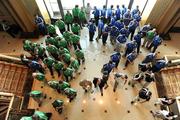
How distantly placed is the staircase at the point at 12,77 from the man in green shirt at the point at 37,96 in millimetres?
955

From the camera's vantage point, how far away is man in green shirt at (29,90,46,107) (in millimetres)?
8756

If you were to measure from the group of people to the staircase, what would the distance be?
73 cm

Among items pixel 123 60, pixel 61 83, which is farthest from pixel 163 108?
pixel 61 83

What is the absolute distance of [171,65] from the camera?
10.1m

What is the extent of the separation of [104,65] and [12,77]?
3733 millimetres

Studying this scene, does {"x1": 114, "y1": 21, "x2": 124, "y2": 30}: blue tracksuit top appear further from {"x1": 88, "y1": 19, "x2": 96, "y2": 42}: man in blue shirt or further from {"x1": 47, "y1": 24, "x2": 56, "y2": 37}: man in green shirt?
{"x1": 47, "y1": 24, "x2": 56, "y2": 37}: man in green shirt

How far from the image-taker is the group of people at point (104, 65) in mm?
8906

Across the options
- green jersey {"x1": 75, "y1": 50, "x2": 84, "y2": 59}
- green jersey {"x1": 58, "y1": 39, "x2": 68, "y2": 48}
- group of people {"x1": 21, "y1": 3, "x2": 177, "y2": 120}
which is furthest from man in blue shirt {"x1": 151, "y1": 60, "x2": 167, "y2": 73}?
green jersey {"x1": 58, "y1": 39, "x2": 68, "y2": 48}

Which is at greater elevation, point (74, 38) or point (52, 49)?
point (74, 38)

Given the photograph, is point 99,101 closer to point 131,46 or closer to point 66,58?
point 66,58

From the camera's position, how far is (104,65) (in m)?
9.16

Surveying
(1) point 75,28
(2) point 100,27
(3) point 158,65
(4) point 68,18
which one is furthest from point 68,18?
(3) point 158,65

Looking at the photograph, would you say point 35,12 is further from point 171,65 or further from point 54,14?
point 171,65

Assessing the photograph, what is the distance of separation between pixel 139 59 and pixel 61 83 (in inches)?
146
